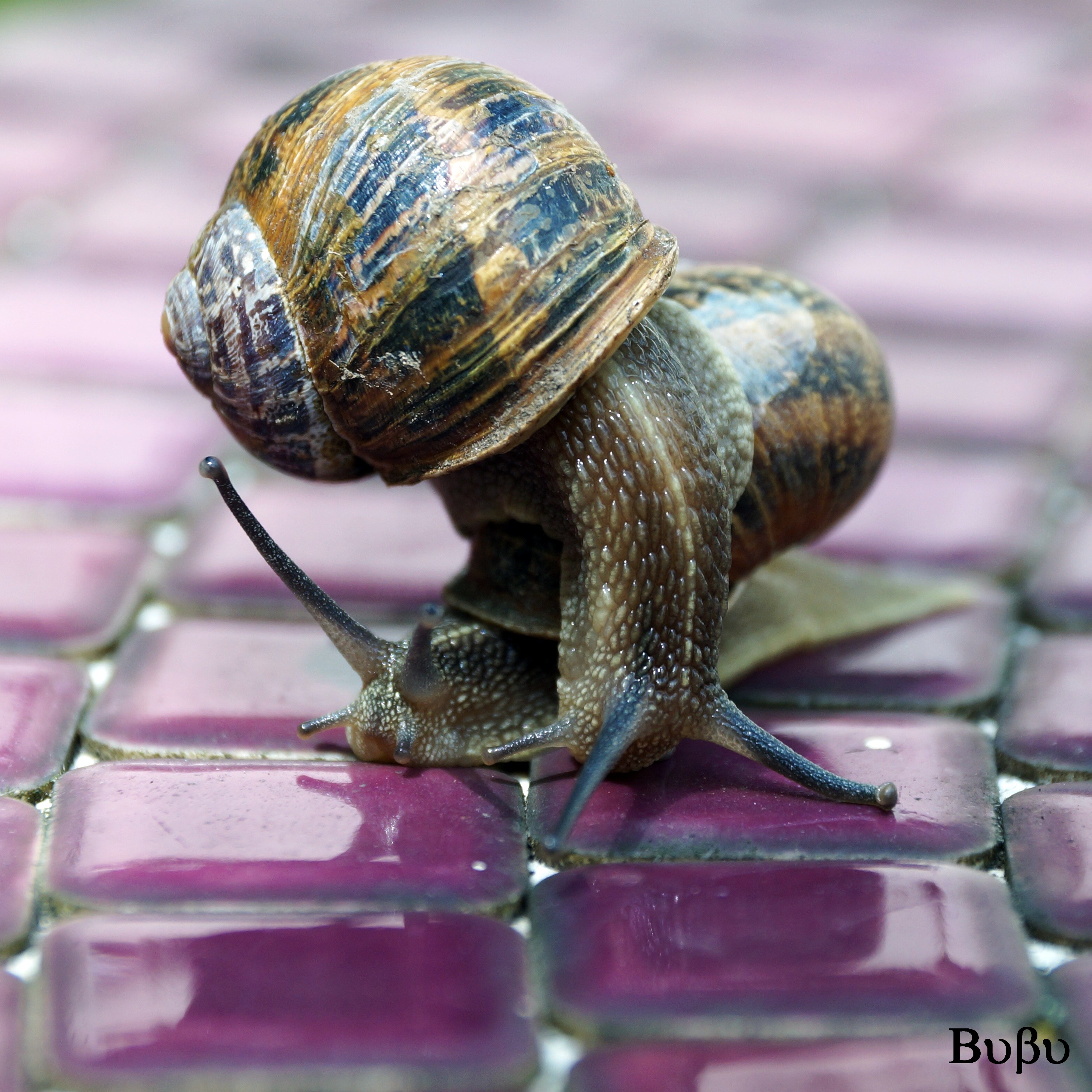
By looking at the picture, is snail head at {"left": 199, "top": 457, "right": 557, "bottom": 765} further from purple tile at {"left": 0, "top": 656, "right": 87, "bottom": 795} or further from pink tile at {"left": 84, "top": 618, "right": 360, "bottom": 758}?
purple tile at {"left": 0, "top": 656, "right": 87, "bottom": 795}

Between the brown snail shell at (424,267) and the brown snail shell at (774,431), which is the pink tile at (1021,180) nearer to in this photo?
the brown snail shell at (774,431)

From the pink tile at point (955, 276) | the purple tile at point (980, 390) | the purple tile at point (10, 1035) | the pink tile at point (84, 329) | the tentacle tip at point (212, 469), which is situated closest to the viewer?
the purple tile at point (10, 1035)

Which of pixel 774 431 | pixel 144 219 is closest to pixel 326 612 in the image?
pixel 774 431

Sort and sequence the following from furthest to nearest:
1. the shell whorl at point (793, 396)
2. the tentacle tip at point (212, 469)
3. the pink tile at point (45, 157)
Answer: the pink tile at point (45, 157), the shell whorl at point (793, 396), the tentacle tip at point (212, 469)

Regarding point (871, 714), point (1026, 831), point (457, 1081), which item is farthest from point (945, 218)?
point (457, 1081)

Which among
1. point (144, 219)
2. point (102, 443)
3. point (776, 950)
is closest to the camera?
point (776, 950)

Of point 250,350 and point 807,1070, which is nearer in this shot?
point 807,1070

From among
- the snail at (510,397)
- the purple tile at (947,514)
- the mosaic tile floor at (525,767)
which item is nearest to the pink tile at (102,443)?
the mosaic tile floor at (525,767)

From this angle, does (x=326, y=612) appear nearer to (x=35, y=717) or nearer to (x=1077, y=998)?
(x=35, y=717)
